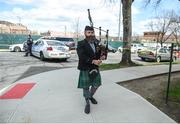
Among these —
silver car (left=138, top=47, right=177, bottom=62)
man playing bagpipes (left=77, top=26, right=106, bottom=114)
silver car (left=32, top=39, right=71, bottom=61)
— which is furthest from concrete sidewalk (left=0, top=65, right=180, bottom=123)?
silver car (left=138, top=47, right=177, bottom=62)

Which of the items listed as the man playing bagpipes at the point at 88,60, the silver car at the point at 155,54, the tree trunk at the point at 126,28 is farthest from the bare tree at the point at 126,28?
the silver car at the point at 155,54

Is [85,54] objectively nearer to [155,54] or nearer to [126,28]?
[126,28]

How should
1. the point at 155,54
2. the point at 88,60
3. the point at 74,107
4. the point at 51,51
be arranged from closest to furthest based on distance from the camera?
the point at 88,60 → the point at 74,107 → the point at 51,51 → the point at 155,54

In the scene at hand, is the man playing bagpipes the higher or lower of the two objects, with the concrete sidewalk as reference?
higher

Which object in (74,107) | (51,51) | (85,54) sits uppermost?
(85,54)

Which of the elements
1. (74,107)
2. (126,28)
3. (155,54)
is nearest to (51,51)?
(126,28)

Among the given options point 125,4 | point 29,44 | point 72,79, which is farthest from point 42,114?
point 29,44

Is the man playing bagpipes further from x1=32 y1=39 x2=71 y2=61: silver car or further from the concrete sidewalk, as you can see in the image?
x1=32 y1=39 x2=71 y2=61: silver car

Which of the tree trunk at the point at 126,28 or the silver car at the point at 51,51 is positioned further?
the silver car at the point at 51,51

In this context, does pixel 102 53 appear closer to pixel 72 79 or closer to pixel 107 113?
pixel 107 113

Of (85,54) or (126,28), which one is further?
(126,28)

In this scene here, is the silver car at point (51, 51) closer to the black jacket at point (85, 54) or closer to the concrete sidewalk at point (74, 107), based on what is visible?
the concrete sidewalk at point (74, 107)

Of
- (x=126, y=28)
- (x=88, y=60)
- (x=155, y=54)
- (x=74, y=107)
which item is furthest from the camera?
(x=155, y=54)

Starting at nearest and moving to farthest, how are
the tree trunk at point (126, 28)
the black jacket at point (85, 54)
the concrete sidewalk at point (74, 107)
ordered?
the concrete sidewalk at point (74, 107) < the black jacket at point (85, 54) < the tree trunk at point (126, 28)
